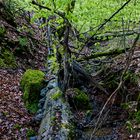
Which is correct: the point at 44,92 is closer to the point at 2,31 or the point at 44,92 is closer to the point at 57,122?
the point at 57,122

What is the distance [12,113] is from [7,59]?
4.45m

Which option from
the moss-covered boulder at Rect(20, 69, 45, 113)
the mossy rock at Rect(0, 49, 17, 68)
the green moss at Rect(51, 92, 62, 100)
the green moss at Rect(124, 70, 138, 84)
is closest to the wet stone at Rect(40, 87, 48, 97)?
the moss-covered boulder at Rect(20, 69, 45, 113)

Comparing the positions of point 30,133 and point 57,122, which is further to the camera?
point 30,133

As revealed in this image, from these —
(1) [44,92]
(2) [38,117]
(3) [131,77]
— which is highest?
(3) [131,77]

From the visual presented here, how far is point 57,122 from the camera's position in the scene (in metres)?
7.15

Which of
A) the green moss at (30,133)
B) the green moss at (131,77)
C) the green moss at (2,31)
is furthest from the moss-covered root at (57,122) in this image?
the green moss at (2,31)

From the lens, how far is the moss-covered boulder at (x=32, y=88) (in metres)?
10.2

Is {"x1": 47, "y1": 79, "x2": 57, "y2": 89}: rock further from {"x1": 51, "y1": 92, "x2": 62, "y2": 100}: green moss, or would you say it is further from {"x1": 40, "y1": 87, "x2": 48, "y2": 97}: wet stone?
{"x1": 51, "y1": 92, "x2": 62, "y2": 100}: green moss

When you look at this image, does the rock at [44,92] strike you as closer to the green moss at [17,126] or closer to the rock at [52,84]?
the rock at [52,84]

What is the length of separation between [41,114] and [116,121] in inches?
89.0

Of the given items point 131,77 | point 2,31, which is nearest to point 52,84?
point 131,77

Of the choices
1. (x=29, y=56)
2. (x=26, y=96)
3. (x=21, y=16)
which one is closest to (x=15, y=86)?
(x=26, y=96)

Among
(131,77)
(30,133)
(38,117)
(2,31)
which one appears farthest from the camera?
(2,31)

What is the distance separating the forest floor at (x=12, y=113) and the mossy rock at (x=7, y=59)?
751 mm
